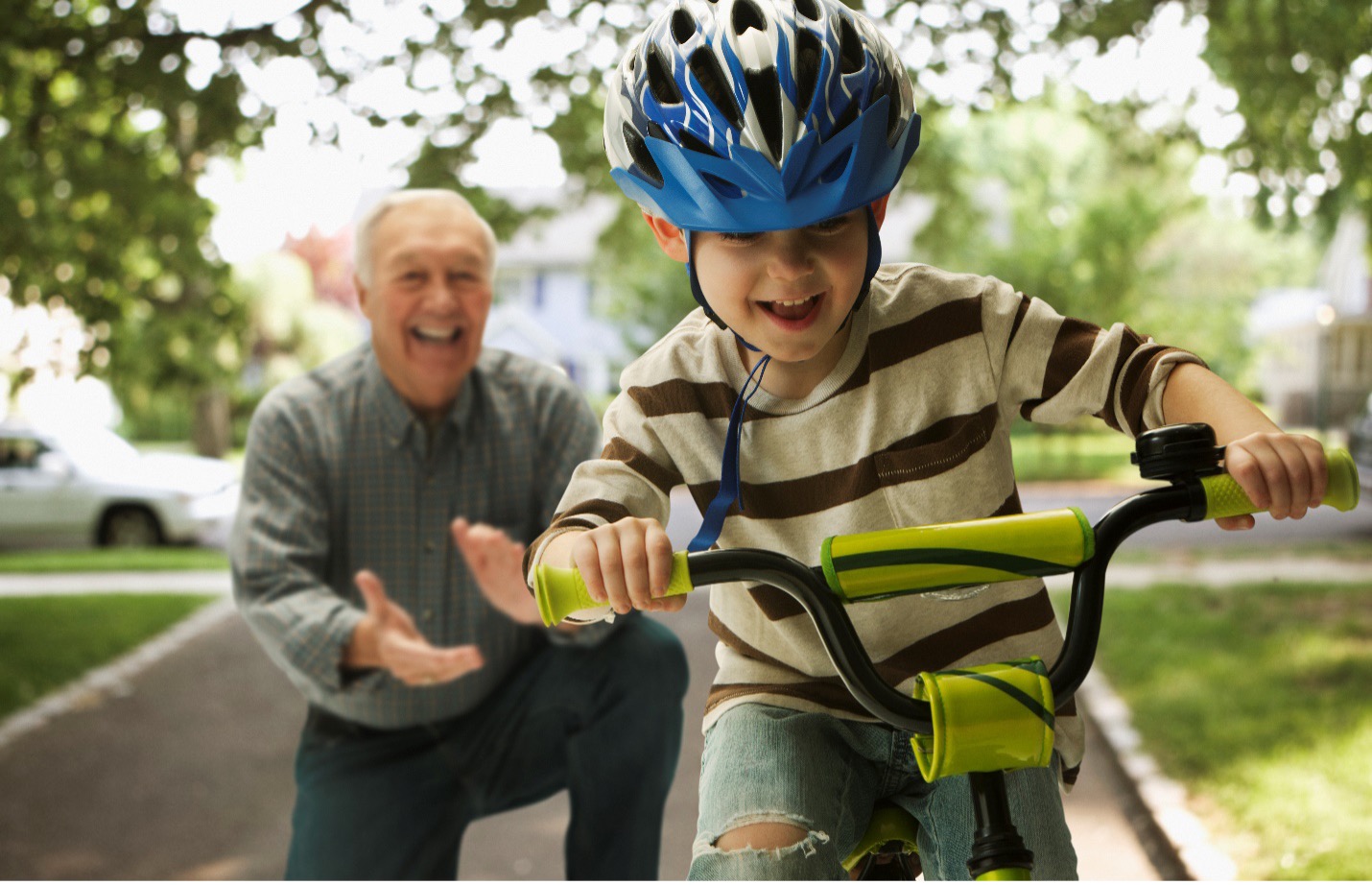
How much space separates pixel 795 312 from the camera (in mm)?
1429

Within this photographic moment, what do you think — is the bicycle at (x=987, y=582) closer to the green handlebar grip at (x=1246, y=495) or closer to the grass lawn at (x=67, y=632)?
the green handlebar grip at (x=1246, y=495)

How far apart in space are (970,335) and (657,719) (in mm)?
1399

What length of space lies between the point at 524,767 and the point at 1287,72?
173 inches

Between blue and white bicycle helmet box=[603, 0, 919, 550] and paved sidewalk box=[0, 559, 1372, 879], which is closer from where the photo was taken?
blue and white bicycle helmet box=[603, 0, 919, 550]

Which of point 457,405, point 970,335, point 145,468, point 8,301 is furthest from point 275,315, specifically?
point 970,335

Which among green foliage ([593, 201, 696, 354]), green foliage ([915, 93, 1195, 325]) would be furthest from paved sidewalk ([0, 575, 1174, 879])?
green foliage ([915, 93, 1195, 325])

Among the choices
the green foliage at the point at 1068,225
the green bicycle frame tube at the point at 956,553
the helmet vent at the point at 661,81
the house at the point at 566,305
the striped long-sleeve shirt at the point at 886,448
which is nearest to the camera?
the green bicycle frame tube at the point at 956,553

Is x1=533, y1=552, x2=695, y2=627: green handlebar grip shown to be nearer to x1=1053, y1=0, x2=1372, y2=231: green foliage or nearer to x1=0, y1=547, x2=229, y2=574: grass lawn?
x1=1053, y1=0, x2=1372, y2=231: green foliage

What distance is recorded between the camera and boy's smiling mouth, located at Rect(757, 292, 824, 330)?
4.66ft

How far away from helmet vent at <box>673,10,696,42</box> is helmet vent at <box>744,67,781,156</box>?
0.38 feet

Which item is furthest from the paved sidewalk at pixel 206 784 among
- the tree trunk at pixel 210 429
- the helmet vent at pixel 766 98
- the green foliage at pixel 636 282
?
the tree trunk at pixel 210 429

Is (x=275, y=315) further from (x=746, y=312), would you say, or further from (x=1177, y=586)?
(x=746, y=312)

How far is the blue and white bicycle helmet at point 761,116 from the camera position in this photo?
137 centimetres

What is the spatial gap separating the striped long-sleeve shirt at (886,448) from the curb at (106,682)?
570 cm
